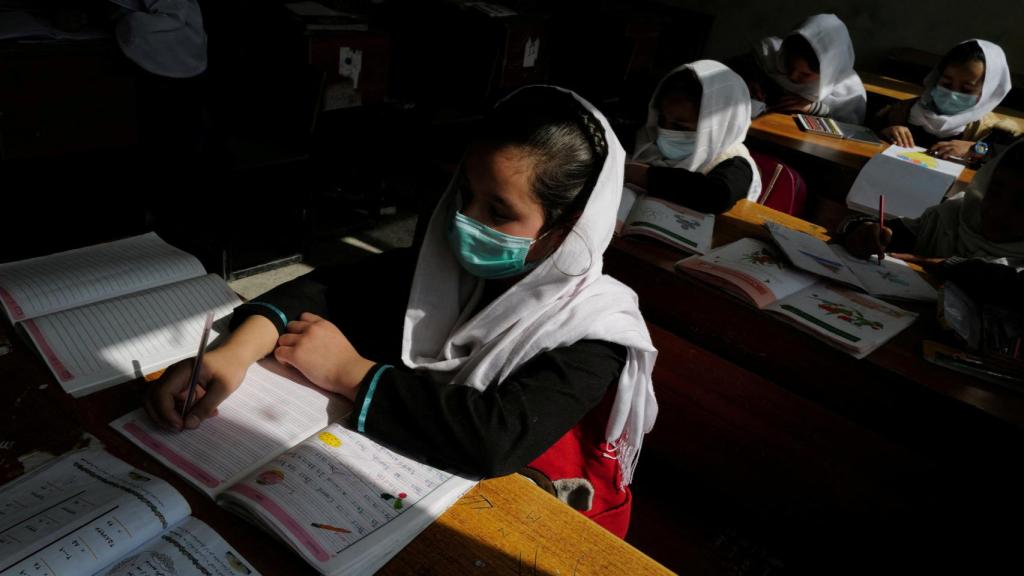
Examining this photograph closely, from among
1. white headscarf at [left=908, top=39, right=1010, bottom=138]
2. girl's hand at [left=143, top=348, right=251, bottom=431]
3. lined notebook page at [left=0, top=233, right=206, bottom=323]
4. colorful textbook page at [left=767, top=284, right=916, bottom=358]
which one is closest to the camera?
girl's hand at [left=143, top=348, right=251, bottom=431]

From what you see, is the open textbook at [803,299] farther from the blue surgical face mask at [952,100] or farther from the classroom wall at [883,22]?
the classroom wall at [883,22]

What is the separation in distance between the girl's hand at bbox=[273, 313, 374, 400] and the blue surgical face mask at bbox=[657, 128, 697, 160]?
5.87 feet

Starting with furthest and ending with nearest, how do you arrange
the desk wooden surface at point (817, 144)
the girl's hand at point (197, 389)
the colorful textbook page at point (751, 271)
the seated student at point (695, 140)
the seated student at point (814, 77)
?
1. the seated student at point (814, 77)
2. the desk wooden surface at point (817, 144)
3. the seated student at point (695, 140)
4. the colorful textbook page at point (751, 271)
5. the girl's hand at point (197, 389)

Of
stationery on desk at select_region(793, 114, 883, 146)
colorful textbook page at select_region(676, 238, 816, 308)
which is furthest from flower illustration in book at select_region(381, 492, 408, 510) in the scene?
stationery on desk at select_region(793, 114, 883, 146)

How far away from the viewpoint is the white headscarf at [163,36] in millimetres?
2604

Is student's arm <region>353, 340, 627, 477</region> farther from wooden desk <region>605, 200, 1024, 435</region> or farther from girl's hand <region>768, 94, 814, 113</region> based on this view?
girl's hand <region>768, 94, 814, 113</region>

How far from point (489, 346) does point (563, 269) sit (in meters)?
0.17

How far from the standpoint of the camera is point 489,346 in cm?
112

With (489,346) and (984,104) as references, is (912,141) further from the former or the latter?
(489,346)

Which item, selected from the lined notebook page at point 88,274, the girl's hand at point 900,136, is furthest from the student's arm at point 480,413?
the girl's hand at point 900,136

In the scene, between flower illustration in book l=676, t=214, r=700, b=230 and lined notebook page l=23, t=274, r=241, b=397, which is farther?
flower illustration in book l=676, t=214, r=700, b=230

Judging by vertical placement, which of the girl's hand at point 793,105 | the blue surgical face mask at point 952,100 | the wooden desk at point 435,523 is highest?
the blue surgical face mask at point 952,100

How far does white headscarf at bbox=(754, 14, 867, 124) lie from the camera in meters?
3.96

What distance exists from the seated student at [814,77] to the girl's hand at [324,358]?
11.3ft
